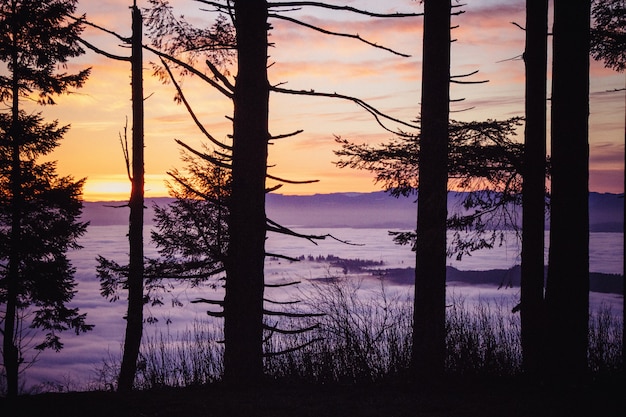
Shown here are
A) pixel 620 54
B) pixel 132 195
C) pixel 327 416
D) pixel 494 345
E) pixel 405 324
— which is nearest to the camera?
pixel 327 416

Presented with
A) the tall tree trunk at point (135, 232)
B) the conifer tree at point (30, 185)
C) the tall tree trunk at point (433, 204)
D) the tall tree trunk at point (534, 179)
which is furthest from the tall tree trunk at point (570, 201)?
the conifer tree at point (30, 185)

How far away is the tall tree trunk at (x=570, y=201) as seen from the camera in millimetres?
5703

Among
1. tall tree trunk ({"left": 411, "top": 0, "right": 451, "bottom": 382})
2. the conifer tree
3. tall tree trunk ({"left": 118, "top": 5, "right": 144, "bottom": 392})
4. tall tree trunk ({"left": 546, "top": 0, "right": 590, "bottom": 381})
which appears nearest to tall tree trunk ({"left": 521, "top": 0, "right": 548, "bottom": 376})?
tall tree trunk ({"left": 546, "top": 0, "right": 590, "bottom": 381})

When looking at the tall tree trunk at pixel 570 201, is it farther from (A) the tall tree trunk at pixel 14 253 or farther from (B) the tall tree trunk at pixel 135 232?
(A) the tall tree trunk at pixel 14 253

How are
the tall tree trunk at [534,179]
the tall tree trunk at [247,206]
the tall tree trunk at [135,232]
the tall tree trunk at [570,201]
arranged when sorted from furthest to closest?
1. the tall tree trunk at [135,232]
2. the tall tree trunk at [534,179]
3. the tall tree trunk at [570,201]
4. the tall tree trunk at [247,206]

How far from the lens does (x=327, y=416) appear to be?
445cm

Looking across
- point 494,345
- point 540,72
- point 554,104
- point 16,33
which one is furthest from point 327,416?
point 16,33

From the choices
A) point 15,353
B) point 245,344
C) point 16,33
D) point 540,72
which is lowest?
point 15,353

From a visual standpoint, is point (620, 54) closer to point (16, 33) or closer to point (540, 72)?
point (540, 72)

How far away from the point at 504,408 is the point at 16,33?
1476 cm

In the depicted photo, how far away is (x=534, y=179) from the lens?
26.4ft

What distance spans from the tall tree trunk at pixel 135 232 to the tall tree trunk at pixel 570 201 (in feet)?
26.3

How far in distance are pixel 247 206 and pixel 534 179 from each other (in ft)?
17.1

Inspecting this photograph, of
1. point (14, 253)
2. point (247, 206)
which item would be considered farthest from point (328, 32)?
point (14, 253)
